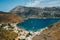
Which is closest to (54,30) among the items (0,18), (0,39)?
(0,39)

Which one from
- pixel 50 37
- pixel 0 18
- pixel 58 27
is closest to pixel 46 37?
pixel 50 37

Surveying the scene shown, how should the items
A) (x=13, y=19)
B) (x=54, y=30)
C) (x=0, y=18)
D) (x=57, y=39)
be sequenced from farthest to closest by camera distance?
(x=13, y=19) → (x=0, y=18) → (x=54, y=30) → (x=57, y=39)

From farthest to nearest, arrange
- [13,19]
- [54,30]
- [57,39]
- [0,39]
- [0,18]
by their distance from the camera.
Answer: [13,19]
[0,18]
[54,30]
[57,39]
[0,39]

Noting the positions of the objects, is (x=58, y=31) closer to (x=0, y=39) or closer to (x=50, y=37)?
(x=50, y=37)

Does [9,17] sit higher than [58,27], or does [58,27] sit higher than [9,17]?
[58,27]

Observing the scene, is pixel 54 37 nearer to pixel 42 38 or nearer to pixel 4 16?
pixel 42 38

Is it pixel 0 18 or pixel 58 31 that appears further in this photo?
pixel 0 18

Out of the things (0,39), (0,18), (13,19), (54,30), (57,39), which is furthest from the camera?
(13,19)

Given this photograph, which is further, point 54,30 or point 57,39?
point 54,30

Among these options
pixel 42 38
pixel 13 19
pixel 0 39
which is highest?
pixel 0 39
